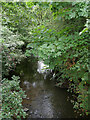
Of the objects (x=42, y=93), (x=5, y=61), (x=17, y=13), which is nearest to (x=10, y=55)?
(x=5, y=61)

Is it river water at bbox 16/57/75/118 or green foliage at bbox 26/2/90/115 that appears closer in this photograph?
green foliage at bbox 26/2/90/115

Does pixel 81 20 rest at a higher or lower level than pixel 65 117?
higher

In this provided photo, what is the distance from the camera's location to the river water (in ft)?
10.2

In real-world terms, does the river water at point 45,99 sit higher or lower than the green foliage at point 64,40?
lower

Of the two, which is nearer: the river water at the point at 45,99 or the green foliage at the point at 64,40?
the green foliage at the point at 64,40

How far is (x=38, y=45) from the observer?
2.09 meters

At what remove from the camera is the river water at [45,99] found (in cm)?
310

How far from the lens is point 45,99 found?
3.76m

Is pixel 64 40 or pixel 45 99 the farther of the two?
pixel 45 99

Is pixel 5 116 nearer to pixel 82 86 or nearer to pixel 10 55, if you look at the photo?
pixel 82 86

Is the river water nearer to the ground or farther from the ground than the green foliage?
nearer to the ground

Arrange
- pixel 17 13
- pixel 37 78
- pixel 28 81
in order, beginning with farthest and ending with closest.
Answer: pixel 37 78, pixel 28 81, pixel 17 13

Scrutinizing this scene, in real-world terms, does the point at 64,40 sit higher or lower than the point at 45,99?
higher

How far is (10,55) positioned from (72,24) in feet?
9.35
